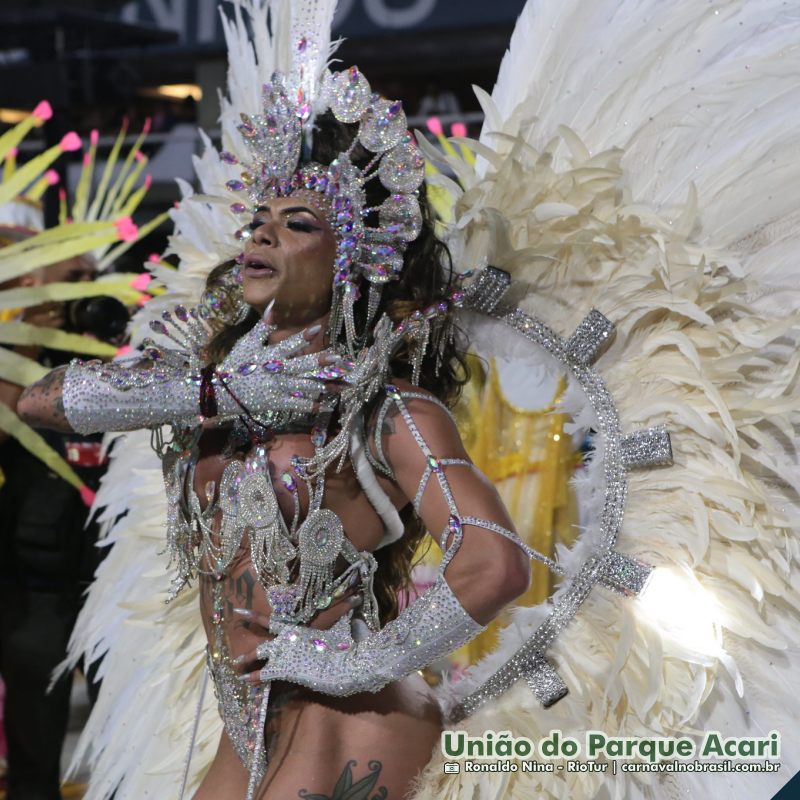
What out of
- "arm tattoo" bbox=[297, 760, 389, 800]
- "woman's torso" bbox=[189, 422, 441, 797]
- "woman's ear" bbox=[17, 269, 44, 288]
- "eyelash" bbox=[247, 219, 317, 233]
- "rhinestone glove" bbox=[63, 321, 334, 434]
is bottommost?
"woman's ear" bbox=[17, 269, 44, 288]

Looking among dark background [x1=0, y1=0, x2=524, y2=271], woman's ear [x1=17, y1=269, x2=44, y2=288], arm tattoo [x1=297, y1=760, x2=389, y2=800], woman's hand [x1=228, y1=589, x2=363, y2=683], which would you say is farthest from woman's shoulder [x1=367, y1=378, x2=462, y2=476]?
dark background [x1=0, y1=0, x2=524, y2=271]

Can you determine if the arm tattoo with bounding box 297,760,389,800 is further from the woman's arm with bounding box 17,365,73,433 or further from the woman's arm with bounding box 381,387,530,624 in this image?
the woman's arm with bounding box 17,365,73,433

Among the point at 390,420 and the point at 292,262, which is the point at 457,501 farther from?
the point at 292,262

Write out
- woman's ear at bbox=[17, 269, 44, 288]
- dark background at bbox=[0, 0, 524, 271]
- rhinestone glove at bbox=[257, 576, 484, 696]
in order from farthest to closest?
dark background at bbox=[0, 0, 524, 271] → woman's ear at bbox=[17, 269, 44, 288] → rhinestone glove at bbox=[257, 576, 484, 696]

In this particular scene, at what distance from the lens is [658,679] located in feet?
5.95

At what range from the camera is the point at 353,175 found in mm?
1836

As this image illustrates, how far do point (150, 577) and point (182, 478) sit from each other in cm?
54

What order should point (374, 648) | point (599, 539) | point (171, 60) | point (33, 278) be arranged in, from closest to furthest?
1. point (374, 648)
2. point (599, 539)
3. point (33, 278)
4. point (171, 60)

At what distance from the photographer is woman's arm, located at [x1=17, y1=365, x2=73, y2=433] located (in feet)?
5.95

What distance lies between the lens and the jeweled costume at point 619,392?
71.5 inches

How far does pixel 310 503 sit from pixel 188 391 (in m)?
0.25

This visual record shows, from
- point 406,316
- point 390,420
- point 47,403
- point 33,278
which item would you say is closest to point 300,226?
point 406,316

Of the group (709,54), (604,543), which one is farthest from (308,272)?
(709,54)

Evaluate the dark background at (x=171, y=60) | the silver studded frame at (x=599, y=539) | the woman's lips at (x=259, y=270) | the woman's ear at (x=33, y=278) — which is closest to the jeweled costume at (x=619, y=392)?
the silver studded frame at (x=599, y=539)
